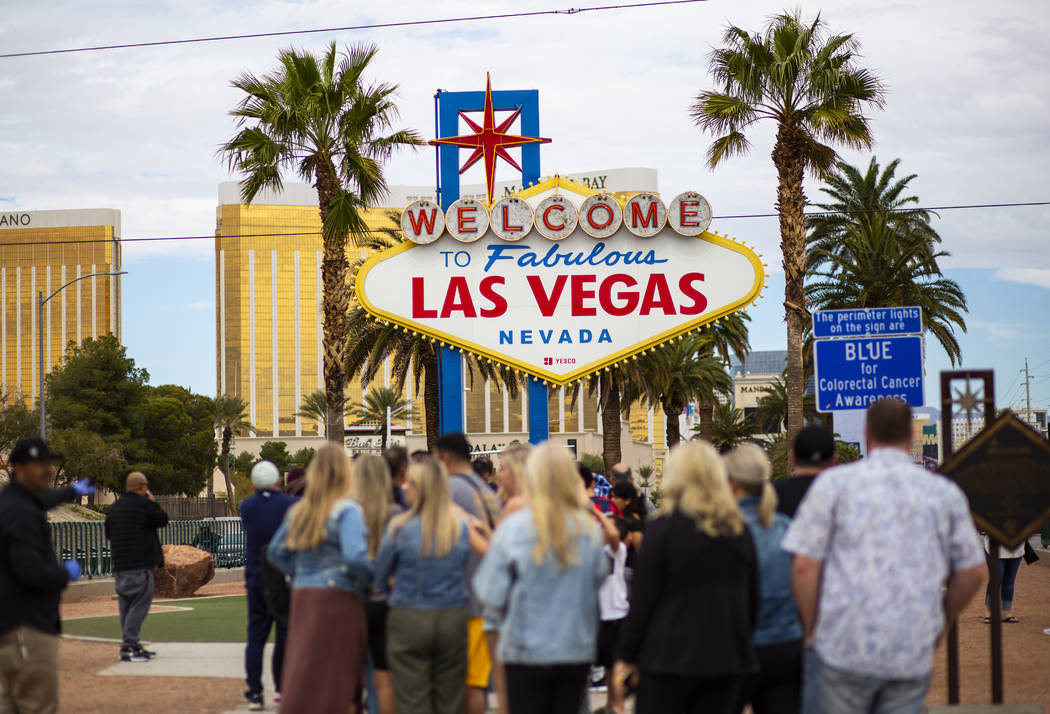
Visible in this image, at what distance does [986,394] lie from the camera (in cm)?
842

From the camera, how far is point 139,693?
10.0m

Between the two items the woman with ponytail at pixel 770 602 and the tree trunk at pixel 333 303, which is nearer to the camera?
the woman with ponytail at pixel 770 602

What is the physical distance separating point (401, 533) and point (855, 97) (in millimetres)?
20612

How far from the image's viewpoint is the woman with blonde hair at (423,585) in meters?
6.24

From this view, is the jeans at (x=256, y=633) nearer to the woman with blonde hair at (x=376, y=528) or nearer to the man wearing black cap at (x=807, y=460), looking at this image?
the woman with blonde hair at (x=376, y=528)

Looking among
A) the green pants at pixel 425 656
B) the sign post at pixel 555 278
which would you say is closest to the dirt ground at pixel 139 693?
the green pants at pixel 425 656

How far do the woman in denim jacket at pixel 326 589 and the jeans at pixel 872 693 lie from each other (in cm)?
267

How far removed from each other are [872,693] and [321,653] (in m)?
3.04

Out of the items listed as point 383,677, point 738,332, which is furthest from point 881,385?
point 738,332

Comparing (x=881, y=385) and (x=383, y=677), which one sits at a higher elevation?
(x=881, y=385)

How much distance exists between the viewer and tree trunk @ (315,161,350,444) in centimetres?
2409

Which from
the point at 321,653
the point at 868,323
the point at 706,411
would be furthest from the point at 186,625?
the point at 706,411

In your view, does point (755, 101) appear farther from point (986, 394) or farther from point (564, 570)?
point (564, 570)

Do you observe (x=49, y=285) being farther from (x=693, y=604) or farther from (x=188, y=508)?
(x=693, y=604)
